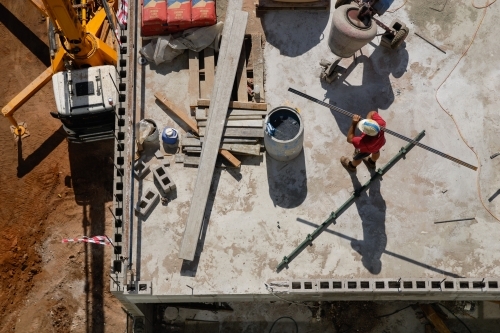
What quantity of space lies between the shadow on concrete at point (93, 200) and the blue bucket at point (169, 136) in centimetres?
545

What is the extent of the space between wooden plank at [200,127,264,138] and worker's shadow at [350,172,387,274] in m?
2.35

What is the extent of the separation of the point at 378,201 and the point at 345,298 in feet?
7.79

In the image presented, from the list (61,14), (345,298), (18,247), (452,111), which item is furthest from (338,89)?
(18,247)

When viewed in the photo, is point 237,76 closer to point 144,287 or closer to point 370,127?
point 370,127

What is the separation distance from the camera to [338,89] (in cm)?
1266

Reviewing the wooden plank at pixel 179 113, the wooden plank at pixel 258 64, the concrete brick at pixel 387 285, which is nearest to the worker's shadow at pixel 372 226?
the concrete brick at pixel 387 285

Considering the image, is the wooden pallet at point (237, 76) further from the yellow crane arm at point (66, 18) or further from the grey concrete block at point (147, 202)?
the yellow crane arm at point (66, 18)

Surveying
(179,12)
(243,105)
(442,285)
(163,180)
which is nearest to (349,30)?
(243,105)

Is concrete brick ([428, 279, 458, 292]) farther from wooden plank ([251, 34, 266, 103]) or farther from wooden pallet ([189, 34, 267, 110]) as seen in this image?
wooden plank ([251, 34, 266, 103])

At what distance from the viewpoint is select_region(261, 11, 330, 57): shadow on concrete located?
42.5 ft

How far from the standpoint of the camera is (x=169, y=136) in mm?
11922

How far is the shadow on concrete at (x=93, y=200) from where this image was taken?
52.1 ft

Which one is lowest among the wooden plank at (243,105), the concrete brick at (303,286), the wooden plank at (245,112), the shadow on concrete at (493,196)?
the concrete brick at (303,286)

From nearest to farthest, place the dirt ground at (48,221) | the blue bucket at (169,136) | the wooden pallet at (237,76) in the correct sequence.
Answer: the blue bucket at (169,136) < the wooden pallet at (237,76) < the dirt ground at (48,221)
